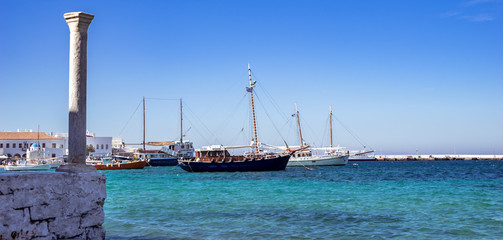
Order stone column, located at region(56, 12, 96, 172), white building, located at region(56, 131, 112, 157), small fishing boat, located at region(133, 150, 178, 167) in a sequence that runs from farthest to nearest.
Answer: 1. white building, located at region(56, 131, 112, 157)
2. small fishing boat, located at region(133, 150, 178, 167)
3. stone column, located at region(56, 12, 96, 172)

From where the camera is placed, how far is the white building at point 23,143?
76.6 metres

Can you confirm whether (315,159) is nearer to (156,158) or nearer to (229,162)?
(229,162)

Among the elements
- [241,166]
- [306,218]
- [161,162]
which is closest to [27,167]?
[161,162]

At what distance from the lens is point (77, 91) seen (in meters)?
7.27

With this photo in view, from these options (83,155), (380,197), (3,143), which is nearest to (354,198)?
(380,197)

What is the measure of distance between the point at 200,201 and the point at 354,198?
21.2ft

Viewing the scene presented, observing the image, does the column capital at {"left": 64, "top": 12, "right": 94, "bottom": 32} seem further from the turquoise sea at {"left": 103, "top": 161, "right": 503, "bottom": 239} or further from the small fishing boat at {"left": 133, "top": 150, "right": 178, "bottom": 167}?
the small fishing boat at {"left": 133, "top": 150, "right": 178, "bottom": 167}

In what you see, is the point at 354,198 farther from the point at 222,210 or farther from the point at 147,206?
the point at 147,206

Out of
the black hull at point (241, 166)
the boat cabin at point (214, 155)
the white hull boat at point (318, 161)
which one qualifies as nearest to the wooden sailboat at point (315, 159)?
the white hull boat at point (318, 161)

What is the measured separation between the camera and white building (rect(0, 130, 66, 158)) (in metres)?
76.6

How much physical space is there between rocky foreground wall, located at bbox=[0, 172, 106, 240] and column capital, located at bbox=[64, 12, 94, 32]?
2425 millimetres

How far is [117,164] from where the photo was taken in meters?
61.7

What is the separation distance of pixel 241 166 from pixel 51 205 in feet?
135

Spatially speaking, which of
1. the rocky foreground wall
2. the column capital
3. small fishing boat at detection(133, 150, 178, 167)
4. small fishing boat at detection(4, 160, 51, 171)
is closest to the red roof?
small fishing boat at detection(133, 150, 178, 167)
